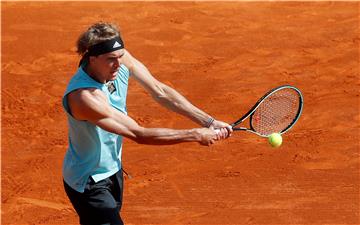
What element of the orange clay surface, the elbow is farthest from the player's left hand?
the orange clay surface

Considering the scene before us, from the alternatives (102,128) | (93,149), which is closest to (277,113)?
(93,149)

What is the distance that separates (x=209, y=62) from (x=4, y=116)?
2642mm

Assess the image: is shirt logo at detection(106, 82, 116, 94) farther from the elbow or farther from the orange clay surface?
the orange clay surface

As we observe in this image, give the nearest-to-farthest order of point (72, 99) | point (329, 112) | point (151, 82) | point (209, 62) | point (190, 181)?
point (72, 99) → point (151, 82) → point (190, 181) → point (329, 112) → point (209, 62)

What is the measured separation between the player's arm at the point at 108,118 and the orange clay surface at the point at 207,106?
7.08 feet

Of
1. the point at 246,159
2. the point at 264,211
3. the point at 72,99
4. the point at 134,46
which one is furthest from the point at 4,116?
the point at 72,99

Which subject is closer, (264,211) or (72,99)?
(72,99)

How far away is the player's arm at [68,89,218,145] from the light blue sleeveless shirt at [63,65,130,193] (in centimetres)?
10

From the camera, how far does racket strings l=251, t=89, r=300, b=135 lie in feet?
19.1

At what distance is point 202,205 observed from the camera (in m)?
6.87

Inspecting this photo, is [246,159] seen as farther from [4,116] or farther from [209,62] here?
[4,116]

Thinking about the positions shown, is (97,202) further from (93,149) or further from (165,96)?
(165,96)

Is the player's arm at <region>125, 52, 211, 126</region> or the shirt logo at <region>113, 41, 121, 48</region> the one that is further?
the player's arm at <region>125, 52, 211, 126</region>

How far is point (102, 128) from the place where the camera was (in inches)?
178
